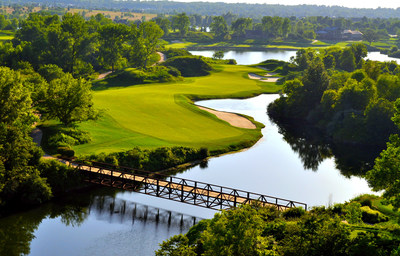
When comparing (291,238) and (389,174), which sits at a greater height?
(389,174)

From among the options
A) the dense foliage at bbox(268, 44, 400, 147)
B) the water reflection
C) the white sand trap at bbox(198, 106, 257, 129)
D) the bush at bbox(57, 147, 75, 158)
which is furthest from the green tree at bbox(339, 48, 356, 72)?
the water reflection

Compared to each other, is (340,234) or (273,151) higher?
(340,234)

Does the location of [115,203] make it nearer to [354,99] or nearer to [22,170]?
[22,170]

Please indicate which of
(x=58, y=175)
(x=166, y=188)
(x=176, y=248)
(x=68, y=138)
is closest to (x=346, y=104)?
(x=166, y=188)

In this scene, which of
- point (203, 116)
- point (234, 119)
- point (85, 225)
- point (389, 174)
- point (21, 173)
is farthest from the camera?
point (234, 119)

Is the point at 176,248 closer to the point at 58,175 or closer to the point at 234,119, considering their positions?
the point at 58,175

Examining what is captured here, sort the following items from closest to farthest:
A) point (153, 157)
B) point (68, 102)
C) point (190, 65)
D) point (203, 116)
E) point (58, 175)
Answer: point (58, 175)
point (153, 157)
point (68, 102)
point (203, 116)
point (190, 65)

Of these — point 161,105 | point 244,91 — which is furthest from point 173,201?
point 244,91
